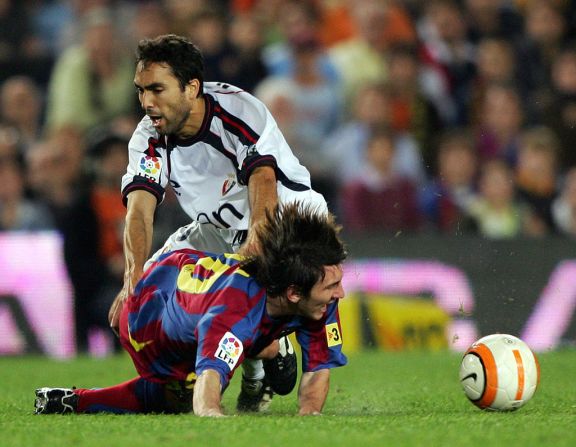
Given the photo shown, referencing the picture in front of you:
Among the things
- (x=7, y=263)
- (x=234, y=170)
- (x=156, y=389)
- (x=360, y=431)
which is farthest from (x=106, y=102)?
(x=360, y=431)

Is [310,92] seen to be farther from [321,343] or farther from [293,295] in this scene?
[293,295]

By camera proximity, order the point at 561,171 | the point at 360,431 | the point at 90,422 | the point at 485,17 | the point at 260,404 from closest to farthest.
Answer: the point at 360,431, the point at 90,422, the point at 260,404, the point at 561,171, the point at 485,17

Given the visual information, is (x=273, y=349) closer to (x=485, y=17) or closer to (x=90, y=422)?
(x=90, y=422)

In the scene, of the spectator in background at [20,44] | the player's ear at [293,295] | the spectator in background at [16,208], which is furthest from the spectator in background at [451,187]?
the player's ear at [293,295]

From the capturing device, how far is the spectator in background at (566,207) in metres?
11.1

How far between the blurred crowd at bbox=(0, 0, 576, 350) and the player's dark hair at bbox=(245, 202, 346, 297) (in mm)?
5443

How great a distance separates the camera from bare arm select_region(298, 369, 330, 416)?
18.2 feet

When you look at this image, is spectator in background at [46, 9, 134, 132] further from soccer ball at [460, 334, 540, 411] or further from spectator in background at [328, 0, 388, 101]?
soccer ball at [460, 334, 540, 411]

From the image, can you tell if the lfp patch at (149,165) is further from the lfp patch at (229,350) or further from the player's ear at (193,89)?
the lfp patch at (229,350)

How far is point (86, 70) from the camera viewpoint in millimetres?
11875

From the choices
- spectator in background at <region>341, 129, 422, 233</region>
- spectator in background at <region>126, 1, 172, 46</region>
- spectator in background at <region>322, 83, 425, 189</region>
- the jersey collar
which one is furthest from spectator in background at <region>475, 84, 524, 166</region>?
the jersey collar

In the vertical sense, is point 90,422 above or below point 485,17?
below

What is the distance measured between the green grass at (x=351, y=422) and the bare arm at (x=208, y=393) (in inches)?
2.1

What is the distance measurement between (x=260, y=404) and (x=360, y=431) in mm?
1687
